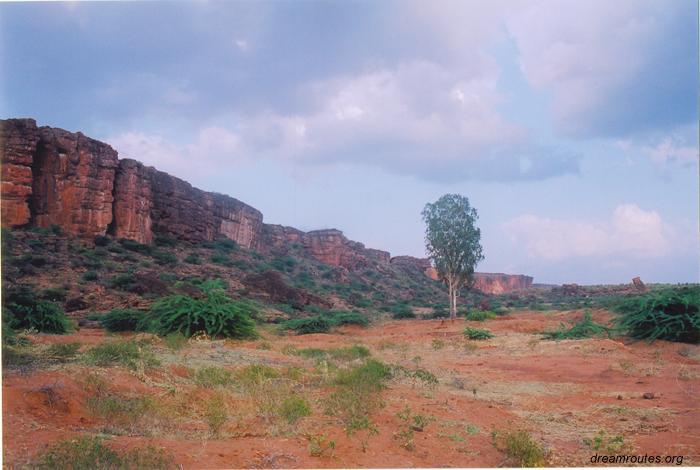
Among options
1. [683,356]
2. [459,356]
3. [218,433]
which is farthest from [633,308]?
[218,433]

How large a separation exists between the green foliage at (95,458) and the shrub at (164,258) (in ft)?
118

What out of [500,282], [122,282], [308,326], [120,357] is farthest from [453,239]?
[500,282]

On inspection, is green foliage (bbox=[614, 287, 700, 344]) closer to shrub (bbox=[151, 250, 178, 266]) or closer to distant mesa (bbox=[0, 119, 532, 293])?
shrub (bbox=[151, 250, 178, 266])

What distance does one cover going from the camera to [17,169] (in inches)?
1382

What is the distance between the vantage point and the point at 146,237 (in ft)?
143

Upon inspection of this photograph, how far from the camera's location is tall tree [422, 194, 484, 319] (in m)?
35.4

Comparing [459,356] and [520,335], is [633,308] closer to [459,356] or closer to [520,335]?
[520,335]

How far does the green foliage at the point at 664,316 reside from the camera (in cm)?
1625

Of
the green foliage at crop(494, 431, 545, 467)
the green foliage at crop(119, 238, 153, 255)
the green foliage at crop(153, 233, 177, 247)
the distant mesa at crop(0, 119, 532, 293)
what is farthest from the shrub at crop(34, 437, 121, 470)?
the green foliage at crop(153, 233, 177, 247)

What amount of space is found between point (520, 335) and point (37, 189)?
34.5 m

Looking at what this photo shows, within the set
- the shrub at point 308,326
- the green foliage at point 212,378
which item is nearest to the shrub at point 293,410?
the green foliage at point 212,378

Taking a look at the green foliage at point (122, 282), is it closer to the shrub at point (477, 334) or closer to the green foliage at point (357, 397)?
the shrub at point (477, 334)

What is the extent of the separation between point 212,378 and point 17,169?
113 feet

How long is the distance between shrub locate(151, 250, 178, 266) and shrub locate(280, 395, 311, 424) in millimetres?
34582
